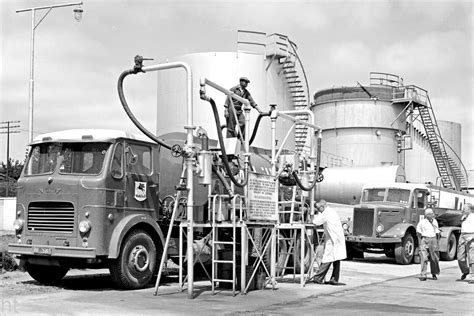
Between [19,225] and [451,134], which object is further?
[451,134]

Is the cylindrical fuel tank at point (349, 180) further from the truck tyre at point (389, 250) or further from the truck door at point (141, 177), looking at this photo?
the truck door at point (141, 177)

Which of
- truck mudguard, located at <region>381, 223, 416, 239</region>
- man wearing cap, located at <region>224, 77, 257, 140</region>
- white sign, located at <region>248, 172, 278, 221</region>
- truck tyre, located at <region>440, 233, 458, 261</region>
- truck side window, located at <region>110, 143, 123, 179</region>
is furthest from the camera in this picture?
truck tyre, located at <region>440, 233, 458, 261</region>

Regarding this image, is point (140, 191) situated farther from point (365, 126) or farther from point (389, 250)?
point (365, 126)

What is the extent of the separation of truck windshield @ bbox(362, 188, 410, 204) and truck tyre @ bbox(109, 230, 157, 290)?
12.6 meters

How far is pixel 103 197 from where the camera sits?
12.8 m

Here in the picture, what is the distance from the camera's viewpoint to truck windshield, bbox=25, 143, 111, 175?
13.1 m

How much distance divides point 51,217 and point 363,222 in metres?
12.6

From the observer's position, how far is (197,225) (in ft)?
41.6

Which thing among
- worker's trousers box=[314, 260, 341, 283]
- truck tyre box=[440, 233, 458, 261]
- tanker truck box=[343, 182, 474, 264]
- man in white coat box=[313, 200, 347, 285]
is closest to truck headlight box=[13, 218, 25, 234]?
man in white coat box=[313, 200, 347, 285]

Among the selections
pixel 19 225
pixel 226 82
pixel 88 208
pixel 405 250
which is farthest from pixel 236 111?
pixel 226 82

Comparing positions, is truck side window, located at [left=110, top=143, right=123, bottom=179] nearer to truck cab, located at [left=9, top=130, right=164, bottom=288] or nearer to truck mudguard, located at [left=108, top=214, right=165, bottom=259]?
truck cab, located at [left=9, top=130, right=164, bottom=288]

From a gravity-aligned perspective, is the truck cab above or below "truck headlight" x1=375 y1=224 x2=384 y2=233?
above

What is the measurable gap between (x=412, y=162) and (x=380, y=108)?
279 inches

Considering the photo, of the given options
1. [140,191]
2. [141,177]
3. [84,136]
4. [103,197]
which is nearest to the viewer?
[103,197]
